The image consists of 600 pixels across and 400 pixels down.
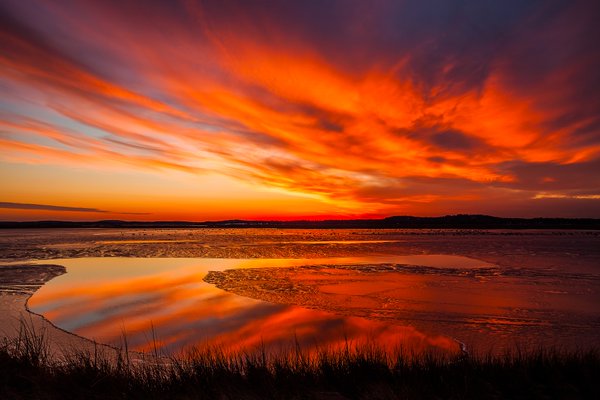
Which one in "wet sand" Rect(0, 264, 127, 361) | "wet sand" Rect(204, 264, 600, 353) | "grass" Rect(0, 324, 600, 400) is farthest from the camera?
"wet sand" Rect(204, 264, 600, 353)

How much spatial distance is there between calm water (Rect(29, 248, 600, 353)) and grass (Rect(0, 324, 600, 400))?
1570 millimetres

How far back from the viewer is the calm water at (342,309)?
33.2 feet

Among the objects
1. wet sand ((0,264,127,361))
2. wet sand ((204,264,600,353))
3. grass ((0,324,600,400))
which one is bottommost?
wet sand ((0,264,127,361))

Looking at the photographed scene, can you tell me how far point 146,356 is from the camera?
8.75 meters

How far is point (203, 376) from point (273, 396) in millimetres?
1328

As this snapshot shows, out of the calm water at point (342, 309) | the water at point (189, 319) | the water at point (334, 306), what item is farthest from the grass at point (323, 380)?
the water at point (334, 306)

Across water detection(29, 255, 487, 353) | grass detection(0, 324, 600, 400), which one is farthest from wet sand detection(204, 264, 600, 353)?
grass detection(0, 324, 600, 400)

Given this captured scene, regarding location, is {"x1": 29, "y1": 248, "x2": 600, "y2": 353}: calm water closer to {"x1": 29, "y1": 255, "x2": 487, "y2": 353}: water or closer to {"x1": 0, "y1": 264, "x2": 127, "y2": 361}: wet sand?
{"x1": 29, "y1": 255, "x2": 487, "y2": 353}: water

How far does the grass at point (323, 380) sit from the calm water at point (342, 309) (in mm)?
1570

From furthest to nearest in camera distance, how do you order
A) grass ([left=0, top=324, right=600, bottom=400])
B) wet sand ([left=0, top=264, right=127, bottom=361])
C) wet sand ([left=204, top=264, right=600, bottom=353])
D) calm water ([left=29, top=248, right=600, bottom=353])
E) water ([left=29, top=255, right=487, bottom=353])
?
wet sand ([left=204, top=264, right=600, bottom=353]) → calm water ([left=29, top=248, right=600, bottom=353]) → water ([left=29, top=255, right=487, bottom=353]) → wet sand ([left=0, top=264, right=127, bottom=361]) → grass ([left=0, top=324, right=600, bottom=400])

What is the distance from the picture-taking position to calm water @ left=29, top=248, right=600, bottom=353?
10.1 meters

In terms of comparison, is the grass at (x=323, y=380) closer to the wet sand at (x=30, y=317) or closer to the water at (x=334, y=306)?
the wet sand at (x=30, y=317)

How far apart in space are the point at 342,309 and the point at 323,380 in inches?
284

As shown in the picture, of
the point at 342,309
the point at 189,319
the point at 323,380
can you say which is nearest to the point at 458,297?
the point at 342,309
